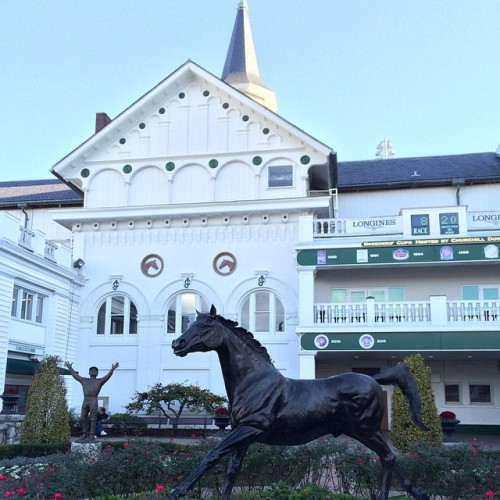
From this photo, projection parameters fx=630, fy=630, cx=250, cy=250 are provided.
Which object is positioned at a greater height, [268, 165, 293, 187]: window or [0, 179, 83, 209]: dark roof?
[0, 179, 83, 209]: dark roof

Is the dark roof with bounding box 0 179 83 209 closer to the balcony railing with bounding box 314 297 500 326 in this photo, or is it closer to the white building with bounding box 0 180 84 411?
the white building with bounding box 0 180 84 411

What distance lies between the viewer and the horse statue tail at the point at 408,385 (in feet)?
25.8

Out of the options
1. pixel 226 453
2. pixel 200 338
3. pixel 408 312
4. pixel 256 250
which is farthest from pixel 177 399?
pixel 226 453

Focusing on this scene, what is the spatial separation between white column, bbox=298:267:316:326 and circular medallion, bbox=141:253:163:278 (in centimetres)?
704

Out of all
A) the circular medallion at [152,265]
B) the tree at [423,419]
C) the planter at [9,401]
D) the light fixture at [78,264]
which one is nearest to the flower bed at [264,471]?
the tree at [423,419]

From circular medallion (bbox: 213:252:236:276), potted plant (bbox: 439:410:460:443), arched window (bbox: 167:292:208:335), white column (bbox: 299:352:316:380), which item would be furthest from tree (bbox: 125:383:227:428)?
potted plant (bbox: 439:410:460:443)

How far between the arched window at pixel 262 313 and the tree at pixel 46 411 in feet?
36.3

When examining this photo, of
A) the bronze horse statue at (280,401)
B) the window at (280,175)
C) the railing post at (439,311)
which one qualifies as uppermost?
the window at (280,175)

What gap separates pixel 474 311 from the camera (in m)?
23.9

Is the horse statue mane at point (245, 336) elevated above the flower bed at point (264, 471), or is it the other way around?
the horse statue mane at point (245, 336)

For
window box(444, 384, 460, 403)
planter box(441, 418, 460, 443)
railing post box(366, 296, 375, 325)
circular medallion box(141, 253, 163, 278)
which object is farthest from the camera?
circular medallion box(141, 253, 163, 278)

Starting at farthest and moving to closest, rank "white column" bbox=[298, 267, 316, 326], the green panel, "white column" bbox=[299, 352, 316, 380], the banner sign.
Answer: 1. "white column" bbox=[298, 267, 316, 326]
2. the banner sign
3. "white column" bbox=[299, 352, 316, 380]
4. the green panel

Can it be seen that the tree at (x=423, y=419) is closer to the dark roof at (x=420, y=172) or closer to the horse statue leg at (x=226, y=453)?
the horse statue leg at (x=226, y=453)

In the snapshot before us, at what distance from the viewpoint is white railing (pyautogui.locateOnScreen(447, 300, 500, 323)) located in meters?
23.7
